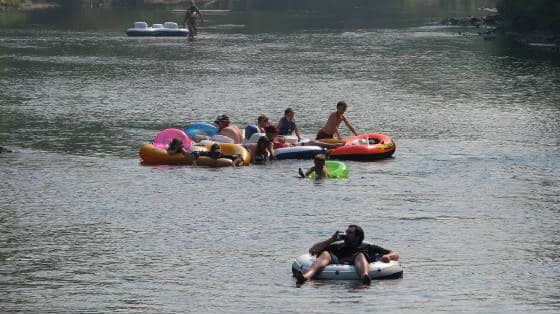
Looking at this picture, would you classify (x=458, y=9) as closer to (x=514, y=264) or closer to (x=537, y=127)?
(x=537, y=127)

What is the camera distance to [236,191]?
38844 millimetres

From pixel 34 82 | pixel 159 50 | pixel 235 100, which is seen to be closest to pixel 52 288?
pixel 235 100

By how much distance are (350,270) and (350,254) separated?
0.50 m

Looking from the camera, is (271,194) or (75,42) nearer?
(271,194)

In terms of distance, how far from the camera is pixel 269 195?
38.2 meters

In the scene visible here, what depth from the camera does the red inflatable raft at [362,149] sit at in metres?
43.1

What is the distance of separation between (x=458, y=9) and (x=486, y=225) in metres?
110

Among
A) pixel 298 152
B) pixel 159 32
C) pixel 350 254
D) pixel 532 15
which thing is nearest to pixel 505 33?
pixel 532 15

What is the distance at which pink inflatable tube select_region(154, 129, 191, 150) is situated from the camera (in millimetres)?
43406

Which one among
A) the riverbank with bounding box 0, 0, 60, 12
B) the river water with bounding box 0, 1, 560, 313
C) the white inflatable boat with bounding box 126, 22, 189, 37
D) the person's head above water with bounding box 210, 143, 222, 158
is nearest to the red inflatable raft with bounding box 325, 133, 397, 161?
Answer: the river water with bounding box 0, 1, 560, 313

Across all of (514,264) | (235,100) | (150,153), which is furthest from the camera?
(235,100)

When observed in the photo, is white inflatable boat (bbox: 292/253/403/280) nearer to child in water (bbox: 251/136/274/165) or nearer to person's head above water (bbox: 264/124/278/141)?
child in water (bbox: 251/136/274/165)

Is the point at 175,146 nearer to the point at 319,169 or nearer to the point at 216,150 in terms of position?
the point at 216,150

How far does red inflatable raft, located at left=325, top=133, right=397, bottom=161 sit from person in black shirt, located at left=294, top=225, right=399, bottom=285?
14188 millimetres
